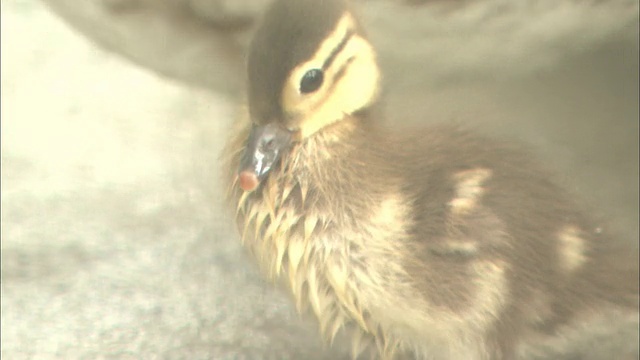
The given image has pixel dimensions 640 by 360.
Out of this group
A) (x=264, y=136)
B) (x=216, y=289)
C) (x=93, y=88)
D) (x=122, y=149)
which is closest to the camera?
Answer: (x=264, y=136)

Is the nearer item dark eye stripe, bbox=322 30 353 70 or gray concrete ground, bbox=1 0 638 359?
dark eye stripe, bbox=322 30 353 70

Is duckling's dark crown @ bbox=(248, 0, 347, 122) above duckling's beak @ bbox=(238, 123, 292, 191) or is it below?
above

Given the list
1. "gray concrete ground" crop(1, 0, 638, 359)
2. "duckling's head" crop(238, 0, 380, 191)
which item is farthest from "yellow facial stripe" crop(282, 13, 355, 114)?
"gray concrete ground" crop(1, 0, 638, 359)

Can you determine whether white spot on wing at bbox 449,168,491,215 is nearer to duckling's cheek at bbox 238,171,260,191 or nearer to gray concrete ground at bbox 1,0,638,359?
gray concrete ground at bbox 1,0,638,359

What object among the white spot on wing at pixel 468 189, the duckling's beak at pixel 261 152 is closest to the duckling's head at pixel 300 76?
the duckling's beak at pixel 261 152

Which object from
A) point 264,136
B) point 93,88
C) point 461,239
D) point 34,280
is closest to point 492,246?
point 461,239

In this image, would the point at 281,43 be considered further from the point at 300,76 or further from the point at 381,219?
the point at 381,219

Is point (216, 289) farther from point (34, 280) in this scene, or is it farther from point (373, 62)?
point (373, 62)
